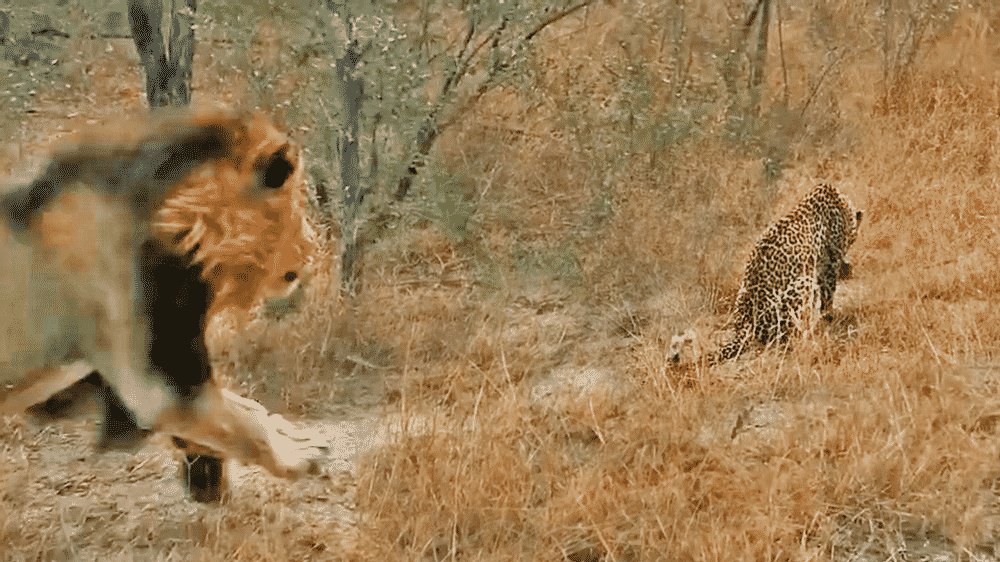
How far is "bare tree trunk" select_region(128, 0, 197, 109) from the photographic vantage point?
419 cm

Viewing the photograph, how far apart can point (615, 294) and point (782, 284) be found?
84 centimetres

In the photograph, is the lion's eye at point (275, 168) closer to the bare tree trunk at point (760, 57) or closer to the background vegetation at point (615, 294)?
the background vegetation at point (615, 294)

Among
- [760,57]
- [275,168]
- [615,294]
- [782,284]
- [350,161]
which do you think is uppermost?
[275,168]

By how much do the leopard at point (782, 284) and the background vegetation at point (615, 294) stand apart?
121 millimetres

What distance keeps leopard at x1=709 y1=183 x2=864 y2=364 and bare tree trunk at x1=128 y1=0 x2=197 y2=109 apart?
8.07 ft

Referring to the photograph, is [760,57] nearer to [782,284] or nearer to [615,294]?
[615,294]

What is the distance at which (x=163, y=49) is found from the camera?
425 cm

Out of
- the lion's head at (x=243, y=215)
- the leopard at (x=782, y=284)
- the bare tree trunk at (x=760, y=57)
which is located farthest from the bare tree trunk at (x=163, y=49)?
the bare tree trunk at (x=760, y=57)

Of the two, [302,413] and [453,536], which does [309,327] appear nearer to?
[302,413]

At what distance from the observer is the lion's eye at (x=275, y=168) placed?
244 cm

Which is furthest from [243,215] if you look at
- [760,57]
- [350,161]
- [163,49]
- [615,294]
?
[760,57]

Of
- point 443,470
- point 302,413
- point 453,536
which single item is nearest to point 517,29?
point 302,413

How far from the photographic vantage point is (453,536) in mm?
2664

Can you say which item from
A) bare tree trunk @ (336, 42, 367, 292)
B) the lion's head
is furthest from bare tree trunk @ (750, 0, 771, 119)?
the lion's head
